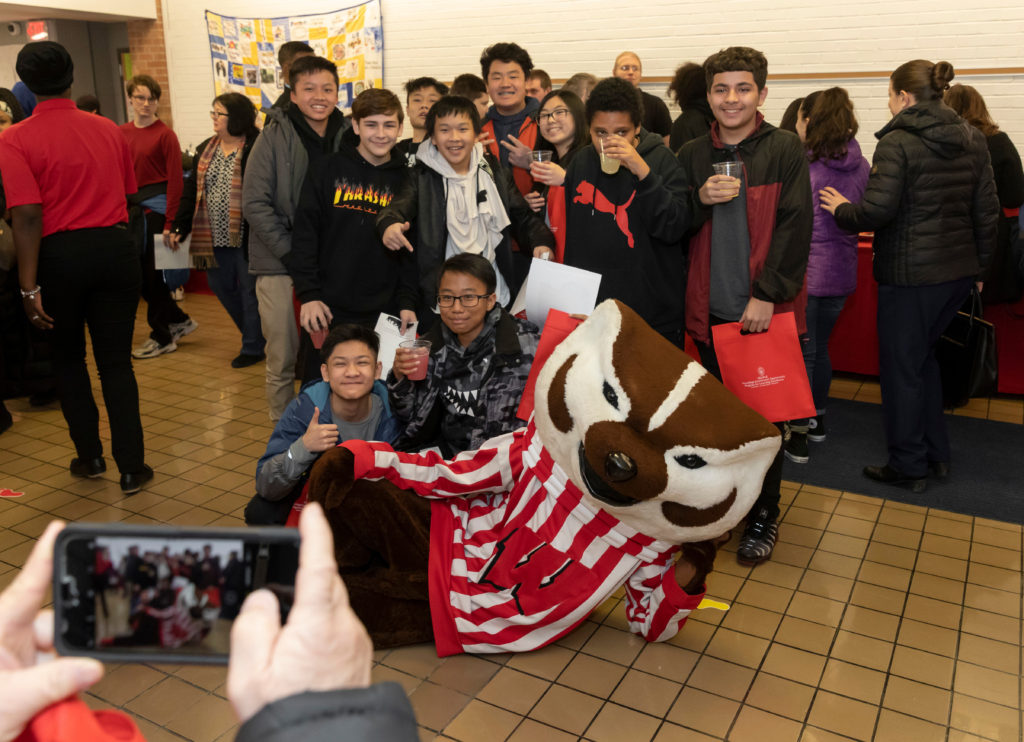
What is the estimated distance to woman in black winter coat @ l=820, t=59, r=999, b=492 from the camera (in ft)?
12.3

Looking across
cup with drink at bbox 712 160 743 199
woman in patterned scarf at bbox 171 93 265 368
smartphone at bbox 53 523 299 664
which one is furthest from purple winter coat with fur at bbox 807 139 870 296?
smartphone at bbox 53 523 299 664

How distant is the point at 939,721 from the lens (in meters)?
2.50

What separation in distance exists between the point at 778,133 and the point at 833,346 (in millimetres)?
2859

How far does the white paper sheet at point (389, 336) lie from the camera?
11.8 feet

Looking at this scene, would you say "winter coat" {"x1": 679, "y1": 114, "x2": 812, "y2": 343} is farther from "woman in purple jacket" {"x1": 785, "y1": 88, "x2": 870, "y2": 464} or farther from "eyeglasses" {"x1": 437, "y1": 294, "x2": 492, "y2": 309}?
"woman in purple jacket" {"x1": 785, "y1": 88, "x2": 870, "y2": 464}

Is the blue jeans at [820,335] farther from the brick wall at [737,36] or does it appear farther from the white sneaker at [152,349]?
the white sneaker at [152,349]

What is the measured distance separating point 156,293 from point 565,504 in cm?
458

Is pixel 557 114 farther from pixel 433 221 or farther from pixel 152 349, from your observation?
pixel 152 349

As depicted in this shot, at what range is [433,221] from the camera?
3.63 meters

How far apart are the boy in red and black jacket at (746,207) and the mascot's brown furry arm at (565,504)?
34.9 inches

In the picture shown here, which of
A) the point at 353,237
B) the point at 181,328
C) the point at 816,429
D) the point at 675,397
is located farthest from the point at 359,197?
the point at 181,328

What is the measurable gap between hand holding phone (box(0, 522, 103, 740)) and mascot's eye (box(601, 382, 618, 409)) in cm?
162

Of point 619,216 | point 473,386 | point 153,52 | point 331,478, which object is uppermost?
point 153,52

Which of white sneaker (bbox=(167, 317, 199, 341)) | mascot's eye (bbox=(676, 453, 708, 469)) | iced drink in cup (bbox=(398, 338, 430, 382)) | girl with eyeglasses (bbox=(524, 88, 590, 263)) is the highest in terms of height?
girl with eyeglasses (bbox=(524, 88, 590, 263))
